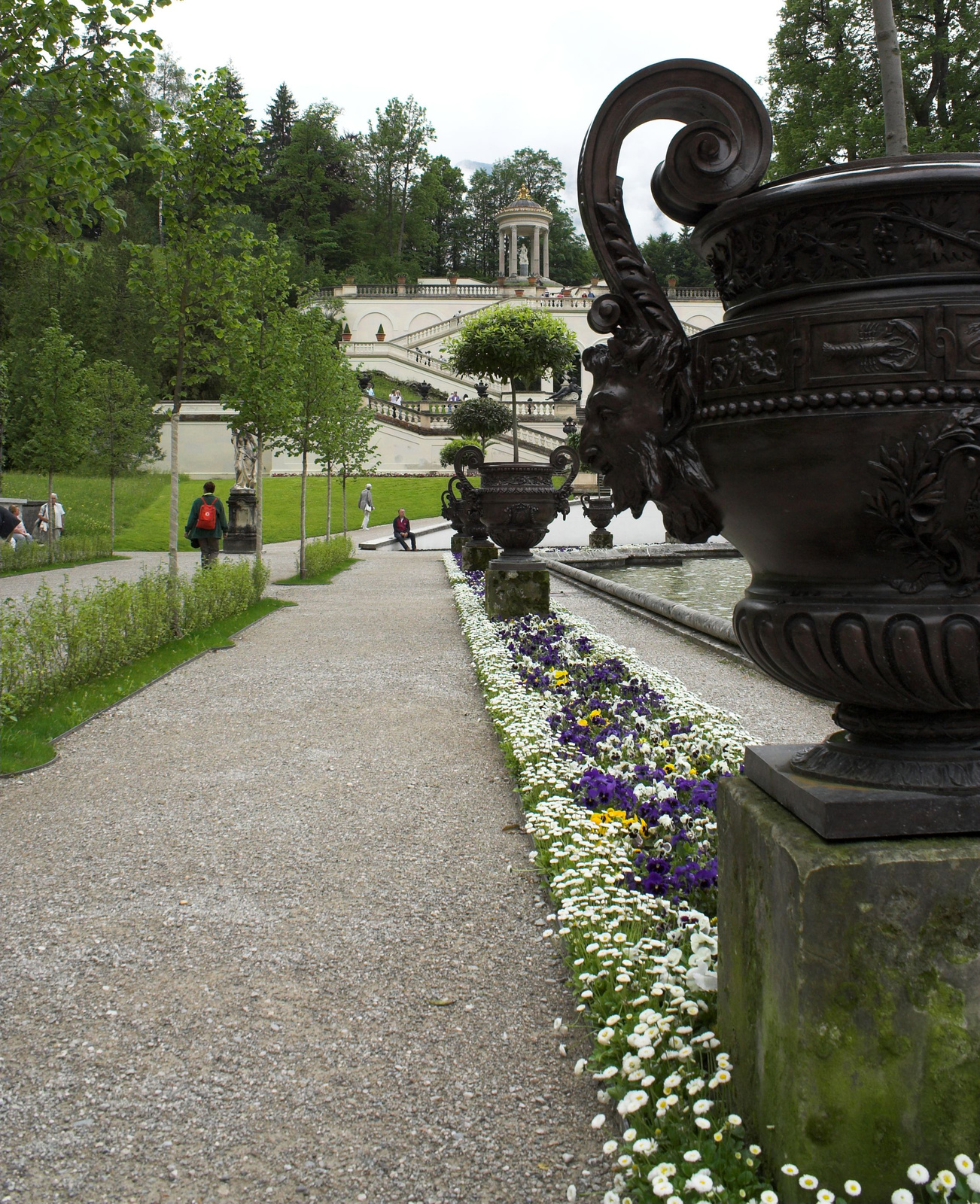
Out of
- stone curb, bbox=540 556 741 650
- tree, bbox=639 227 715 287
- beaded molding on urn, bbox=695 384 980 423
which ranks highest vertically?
tree, bbox=639 227 715 287

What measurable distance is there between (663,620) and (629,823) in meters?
6.40

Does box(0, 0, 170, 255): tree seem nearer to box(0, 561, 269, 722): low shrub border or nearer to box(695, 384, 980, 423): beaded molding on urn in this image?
box(0, 561, 269, 722): low shrub border

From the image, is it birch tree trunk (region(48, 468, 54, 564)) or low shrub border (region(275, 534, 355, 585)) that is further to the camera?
birch tree trunk (region(48, 468, 54, 564))

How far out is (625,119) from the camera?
1.90m

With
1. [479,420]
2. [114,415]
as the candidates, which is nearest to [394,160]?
[479,420]

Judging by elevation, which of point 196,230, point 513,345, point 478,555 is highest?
point 513,345

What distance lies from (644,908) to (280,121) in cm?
8539

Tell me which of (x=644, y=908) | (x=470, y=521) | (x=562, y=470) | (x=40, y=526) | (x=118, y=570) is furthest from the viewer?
(x=40, y=526)

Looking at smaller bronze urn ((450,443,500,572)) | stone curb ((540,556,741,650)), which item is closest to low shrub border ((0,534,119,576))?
smaller bronze urn ((450,443,500,572))

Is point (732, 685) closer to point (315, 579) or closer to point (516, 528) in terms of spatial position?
point (516, 528)

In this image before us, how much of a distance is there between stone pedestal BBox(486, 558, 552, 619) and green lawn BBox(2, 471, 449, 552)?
52.7 ft

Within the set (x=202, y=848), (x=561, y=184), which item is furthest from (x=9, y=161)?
(x=561, y=184)

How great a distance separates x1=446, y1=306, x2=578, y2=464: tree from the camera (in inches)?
1100

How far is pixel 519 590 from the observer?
938cm
